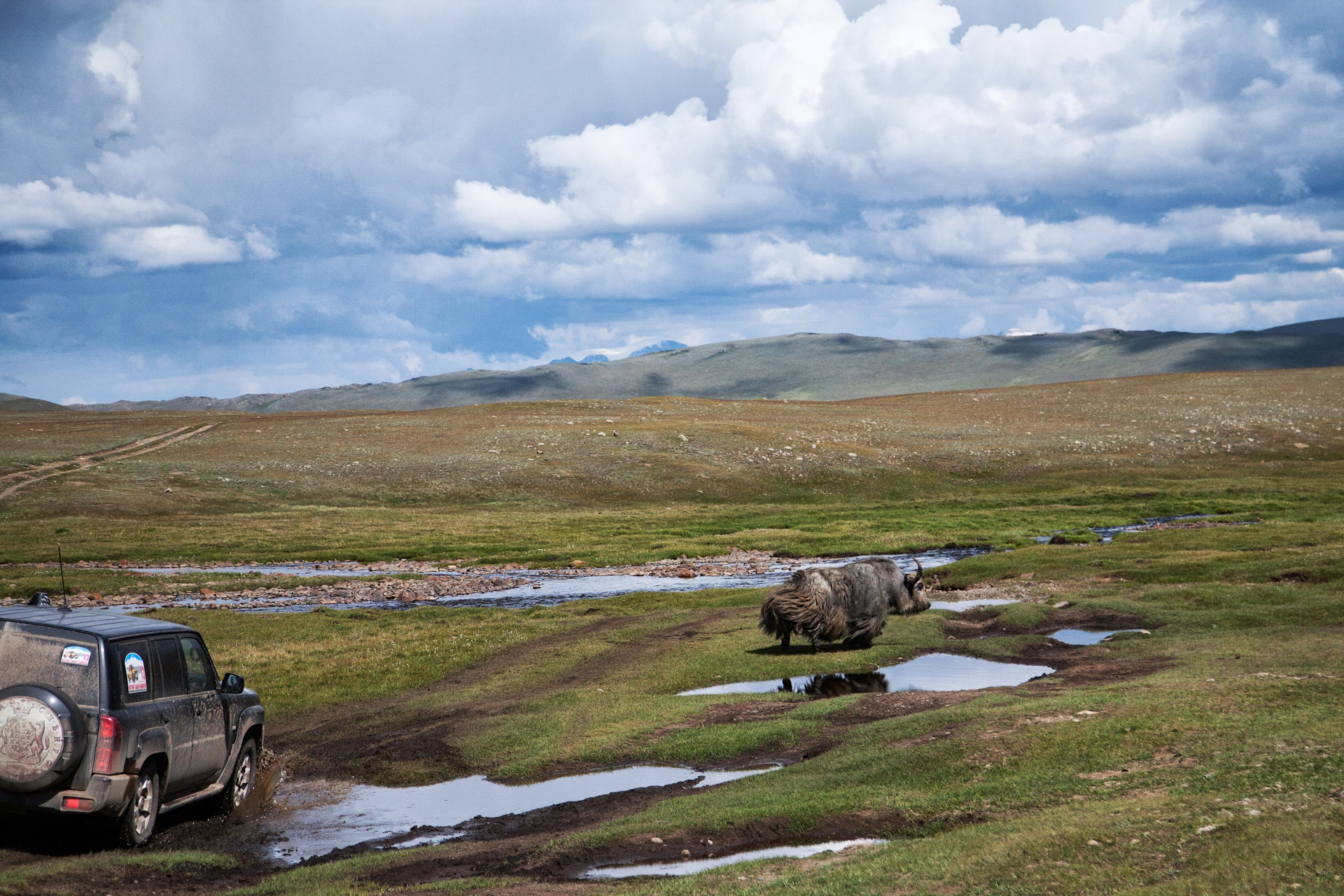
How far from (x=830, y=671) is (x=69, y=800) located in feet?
57.3

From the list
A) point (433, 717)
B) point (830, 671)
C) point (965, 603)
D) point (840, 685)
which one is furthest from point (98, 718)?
point (965, 603)

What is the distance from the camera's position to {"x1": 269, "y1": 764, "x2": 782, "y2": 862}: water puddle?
14.7 metres

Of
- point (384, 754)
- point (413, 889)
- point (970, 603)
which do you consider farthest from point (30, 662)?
point (970, 603)

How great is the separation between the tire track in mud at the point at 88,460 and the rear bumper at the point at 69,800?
249ft

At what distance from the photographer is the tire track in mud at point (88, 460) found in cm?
8319

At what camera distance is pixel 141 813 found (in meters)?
13.2

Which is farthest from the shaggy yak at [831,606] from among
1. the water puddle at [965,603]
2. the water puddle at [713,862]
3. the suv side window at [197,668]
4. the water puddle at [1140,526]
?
the water puddle at [1140,526]

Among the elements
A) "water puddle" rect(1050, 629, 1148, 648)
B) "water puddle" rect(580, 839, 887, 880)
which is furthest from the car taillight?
"water puddle" rect(1050, 629, 1148, 648)

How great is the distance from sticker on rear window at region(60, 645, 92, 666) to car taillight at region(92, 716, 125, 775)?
2.50 ft

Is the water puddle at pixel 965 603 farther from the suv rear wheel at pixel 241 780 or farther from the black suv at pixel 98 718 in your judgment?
→ the black suv at pixel 98 718

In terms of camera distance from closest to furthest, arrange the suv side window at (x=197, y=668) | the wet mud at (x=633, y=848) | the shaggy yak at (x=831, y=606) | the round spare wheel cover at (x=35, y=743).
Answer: the round spare wheel cover at (x=35, y=743), the wet mud at (x=633, y=848), the suv side window at (x=197, y=668), the shaggy yak at (x=831, y=606)

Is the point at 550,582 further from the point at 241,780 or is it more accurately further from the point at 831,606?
the point at 241,780

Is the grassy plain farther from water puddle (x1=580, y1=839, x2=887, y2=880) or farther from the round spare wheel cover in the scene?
the round spare wheel cover

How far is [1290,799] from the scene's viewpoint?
10656 mm
